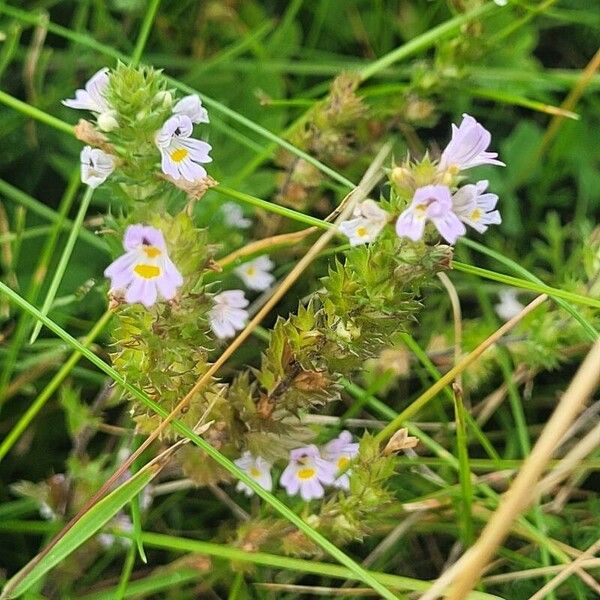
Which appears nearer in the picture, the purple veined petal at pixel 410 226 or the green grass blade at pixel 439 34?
the purple veined petal at pixel 410 226

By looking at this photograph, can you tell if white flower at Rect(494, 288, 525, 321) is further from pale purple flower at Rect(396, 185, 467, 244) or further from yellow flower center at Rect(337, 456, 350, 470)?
pale purple flower at Rect(396, 185, 467, 244)

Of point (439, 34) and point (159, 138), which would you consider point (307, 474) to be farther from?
point (439, 34)

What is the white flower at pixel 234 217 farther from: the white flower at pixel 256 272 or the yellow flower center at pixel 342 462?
the yellow flower center at pixel 342 462

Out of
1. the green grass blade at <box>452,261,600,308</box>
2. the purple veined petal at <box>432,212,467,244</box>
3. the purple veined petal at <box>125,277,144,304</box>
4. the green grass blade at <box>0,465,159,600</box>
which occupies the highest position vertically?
the green grass blade at <box>452,261,600,308</box>

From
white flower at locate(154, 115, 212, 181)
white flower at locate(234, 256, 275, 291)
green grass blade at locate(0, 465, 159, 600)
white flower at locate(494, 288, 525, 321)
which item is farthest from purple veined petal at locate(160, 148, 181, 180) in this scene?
white flower at locate(494, 288, 525, 321)

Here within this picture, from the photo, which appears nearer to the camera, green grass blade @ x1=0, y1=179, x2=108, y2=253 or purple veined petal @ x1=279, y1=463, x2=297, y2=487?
purple veined petal @ x1=279, y1=463, x2=297, y2=487

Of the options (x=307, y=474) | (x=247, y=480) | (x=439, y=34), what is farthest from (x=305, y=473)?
(x=439, y=34)

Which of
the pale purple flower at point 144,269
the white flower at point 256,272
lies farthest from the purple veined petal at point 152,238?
the white flower at point 256,272
